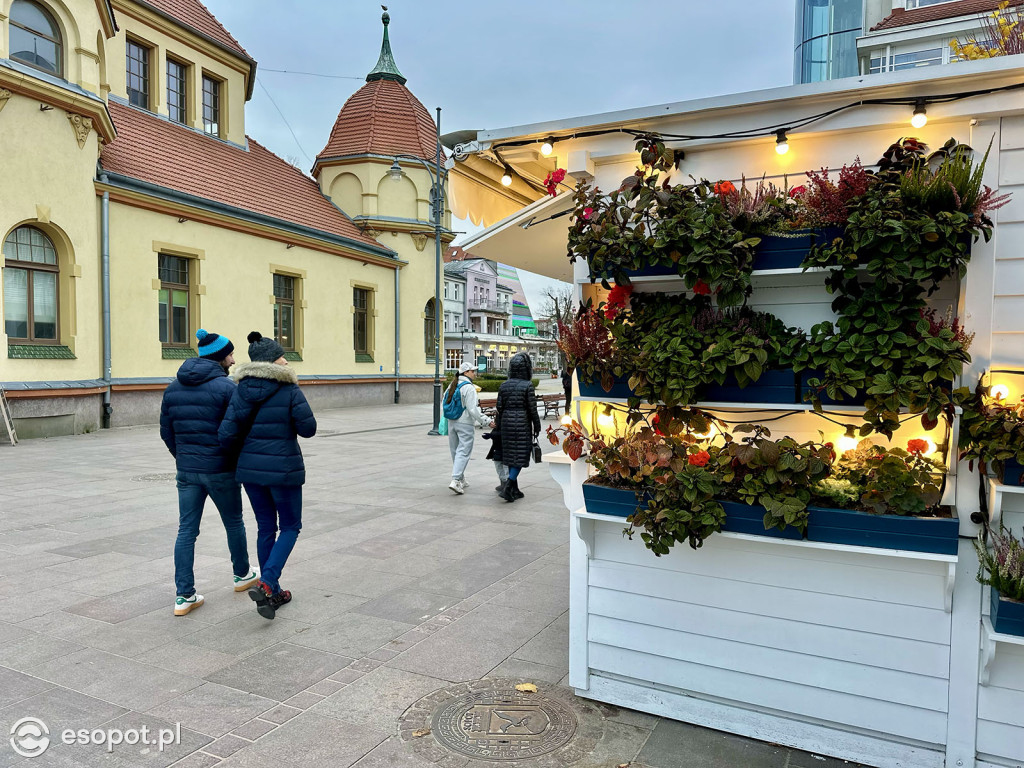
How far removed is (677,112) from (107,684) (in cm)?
439

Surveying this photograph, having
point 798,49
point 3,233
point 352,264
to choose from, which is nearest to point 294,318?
point 352,264

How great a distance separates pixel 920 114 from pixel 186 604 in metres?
5.38

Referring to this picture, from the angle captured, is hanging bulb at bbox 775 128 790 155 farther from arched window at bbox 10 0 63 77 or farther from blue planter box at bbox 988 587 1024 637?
arched window at bbox 10 0 63 77

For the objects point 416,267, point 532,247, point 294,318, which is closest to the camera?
point 532,247

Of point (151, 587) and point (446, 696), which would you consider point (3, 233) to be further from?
point (446, 696)

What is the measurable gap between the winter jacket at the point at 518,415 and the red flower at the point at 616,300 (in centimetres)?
530

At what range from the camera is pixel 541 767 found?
3.21 metres

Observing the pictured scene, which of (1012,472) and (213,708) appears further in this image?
(213,708)

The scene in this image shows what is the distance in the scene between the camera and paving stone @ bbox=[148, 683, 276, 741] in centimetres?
357

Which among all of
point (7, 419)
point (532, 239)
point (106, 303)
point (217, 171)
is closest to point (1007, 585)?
point (532, 239)

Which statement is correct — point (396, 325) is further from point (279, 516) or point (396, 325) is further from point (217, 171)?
point (279, 516)

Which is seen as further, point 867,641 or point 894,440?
point 894,440

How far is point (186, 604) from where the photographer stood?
5.10 m

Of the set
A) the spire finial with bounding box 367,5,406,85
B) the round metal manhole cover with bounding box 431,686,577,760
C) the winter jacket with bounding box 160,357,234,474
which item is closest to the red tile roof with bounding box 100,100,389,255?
the spire finial with bounding box 367,5,406,85
